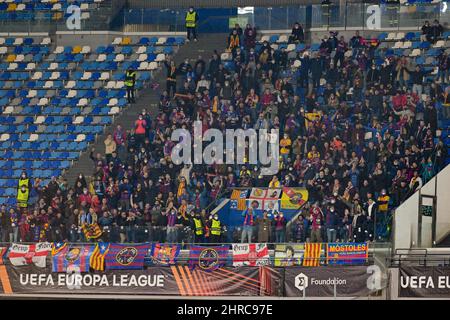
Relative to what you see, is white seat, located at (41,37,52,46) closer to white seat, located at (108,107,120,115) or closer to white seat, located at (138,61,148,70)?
white seat, located at (138,61,148,70)

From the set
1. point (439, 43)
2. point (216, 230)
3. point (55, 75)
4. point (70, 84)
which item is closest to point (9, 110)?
point (55, 75)

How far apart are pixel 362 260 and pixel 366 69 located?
755 cm

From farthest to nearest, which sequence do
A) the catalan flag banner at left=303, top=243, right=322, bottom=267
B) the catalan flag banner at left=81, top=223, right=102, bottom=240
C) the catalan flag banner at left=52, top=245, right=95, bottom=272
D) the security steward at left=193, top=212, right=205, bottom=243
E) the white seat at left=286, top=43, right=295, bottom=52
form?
the white seat at left=286, top=43, right=295, bottom=52
the security steward at left=193, top=212, right=205, bottom=243
the catalan flag banner at left=81, top=223, right=102, bottom=240
the catalan flag banner at left=52, top=245, right=95, bottom=272
the catalan flag banner at left=303, top=243, right=322, bottom=267

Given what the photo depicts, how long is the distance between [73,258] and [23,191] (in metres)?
5.81

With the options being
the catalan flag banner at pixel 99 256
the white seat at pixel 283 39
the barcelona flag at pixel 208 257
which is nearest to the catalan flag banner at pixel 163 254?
the barcelona flag at pixel 208 257

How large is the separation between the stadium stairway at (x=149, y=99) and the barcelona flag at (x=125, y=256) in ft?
20.5

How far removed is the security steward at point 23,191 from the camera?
89.4ft

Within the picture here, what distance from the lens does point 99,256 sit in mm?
22188

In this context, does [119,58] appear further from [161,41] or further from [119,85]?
[161,41]

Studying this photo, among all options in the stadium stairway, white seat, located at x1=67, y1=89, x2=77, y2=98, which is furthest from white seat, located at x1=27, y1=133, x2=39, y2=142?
the stadium stairway

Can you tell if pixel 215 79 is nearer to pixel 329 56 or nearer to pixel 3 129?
pixel 329 56

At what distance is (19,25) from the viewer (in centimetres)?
3266

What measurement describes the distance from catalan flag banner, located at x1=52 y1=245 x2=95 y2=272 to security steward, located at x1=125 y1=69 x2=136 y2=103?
8505 mm

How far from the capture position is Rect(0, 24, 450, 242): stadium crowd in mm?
24594
